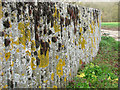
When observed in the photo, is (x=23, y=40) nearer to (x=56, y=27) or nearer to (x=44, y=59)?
(x=44, y=59)

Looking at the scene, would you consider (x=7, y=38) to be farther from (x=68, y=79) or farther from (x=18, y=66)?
(x=68, y=79)

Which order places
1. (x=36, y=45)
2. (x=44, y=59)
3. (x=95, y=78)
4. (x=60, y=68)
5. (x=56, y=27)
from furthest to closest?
(x=95, y=78) → (x=60, y=68) → (x=56, y=27) → (x=44, y=59) → (x=36, y=45)

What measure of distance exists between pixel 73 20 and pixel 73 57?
1130 mm

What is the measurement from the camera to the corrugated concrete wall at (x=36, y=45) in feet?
8.45

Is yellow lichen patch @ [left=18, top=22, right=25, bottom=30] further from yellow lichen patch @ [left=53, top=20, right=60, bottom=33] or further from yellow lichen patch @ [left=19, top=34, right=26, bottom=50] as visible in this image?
yellow lichen patch @ [left=53, top=20, right=60, bottom=33]

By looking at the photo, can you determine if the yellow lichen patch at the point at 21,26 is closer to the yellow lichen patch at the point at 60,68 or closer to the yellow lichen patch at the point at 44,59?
the yellow lichen patch at the point at 44,59

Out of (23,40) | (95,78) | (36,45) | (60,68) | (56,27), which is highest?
(56,27)

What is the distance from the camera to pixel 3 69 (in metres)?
2.55

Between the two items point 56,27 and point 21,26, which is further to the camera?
point 56,27

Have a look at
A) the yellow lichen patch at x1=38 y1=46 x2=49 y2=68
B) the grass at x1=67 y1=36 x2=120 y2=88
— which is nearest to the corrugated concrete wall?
the yellow lichen patch at x1=38 y1=46 x2=49 y2=68

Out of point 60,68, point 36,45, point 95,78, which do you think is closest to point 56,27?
point 36,45

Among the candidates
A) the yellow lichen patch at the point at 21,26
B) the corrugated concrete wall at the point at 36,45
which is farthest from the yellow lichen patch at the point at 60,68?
the yellow lichen patch at the point at 21,26

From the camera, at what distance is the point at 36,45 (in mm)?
2961

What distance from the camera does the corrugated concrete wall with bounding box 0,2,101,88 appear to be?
2576 millimetres
